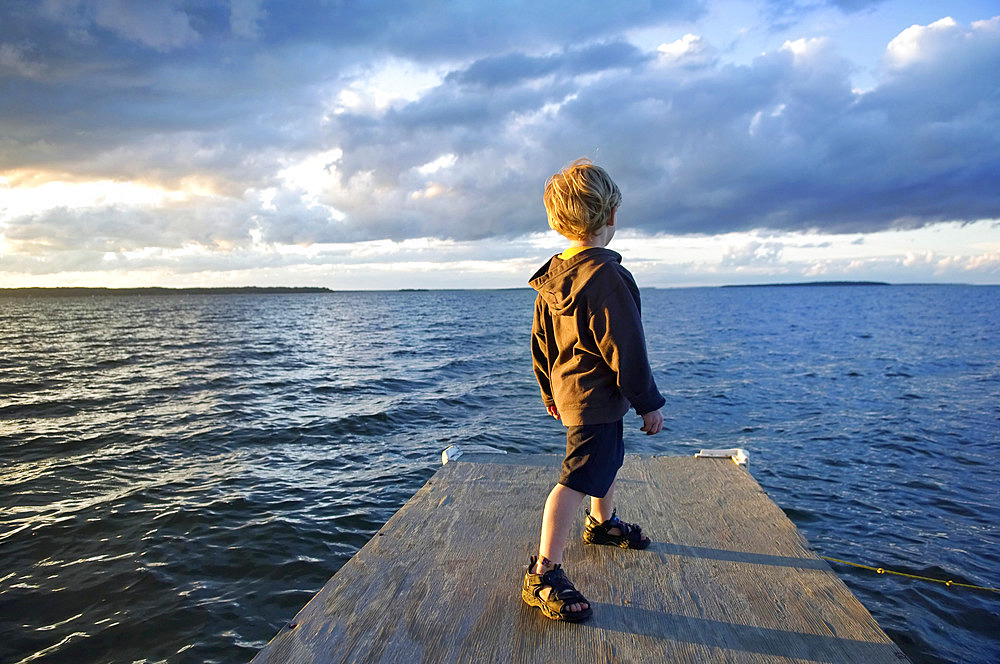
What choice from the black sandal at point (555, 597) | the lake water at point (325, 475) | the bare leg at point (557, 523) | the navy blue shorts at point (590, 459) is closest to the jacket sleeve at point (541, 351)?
the navy blue shorts at point (590, 459)

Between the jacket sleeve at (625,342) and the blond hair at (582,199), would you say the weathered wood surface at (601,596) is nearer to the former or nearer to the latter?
the jacket sleeve at (625,342)

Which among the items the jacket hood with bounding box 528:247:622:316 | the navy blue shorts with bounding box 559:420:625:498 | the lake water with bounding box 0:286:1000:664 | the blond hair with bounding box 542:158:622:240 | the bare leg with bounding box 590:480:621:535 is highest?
the blond hair with bounding box 542:158:622:240

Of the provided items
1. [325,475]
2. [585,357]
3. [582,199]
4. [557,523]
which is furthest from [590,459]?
[325,475]

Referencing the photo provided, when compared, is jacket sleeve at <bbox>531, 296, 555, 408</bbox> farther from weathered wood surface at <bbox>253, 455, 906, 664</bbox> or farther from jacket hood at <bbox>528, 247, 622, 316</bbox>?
weathered wood surface at <bbox>253, 455, 906, 664</bbox>

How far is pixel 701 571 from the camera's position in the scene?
3316 mm

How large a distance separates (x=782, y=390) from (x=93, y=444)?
16226 millimetres

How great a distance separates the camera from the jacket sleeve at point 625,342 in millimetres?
2906

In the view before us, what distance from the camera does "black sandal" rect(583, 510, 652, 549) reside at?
3.61 metres

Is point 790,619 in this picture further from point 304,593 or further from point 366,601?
point 304,593

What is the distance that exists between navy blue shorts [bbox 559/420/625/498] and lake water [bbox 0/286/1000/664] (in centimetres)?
292

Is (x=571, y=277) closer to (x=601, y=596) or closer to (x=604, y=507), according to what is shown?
(x=604, y=507)

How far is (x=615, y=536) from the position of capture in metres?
3.65

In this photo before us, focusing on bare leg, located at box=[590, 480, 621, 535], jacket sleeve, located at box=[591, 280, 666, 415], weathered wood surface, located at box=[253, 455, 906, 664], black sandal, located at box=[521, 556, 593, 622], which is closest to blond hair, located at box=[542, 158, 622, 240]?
jacket sleeve, located at box=[591, 280, 666, 415]

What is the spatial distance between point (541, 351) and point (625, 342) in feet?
2.28
